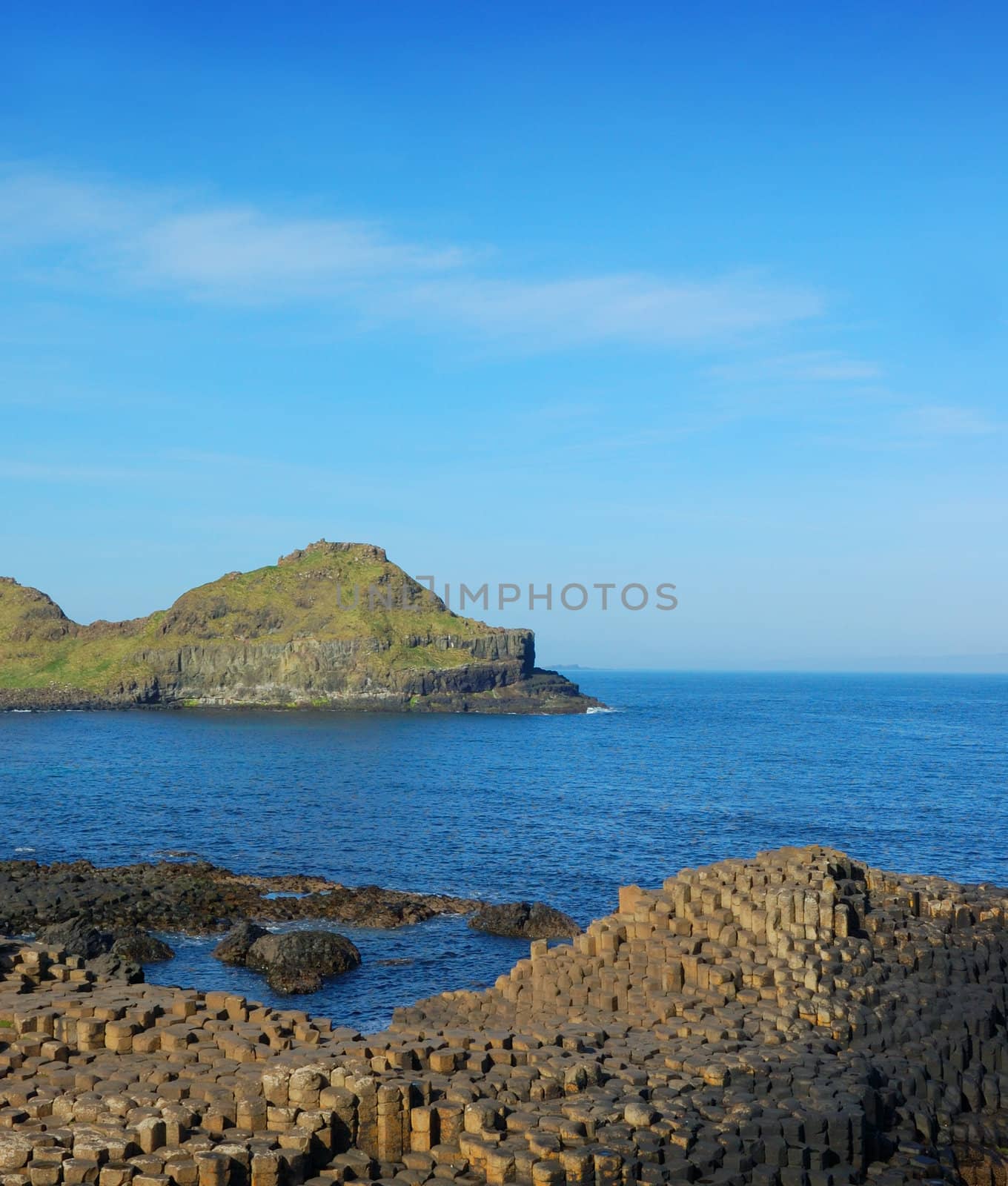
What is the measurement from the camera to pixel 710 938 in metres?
29.7

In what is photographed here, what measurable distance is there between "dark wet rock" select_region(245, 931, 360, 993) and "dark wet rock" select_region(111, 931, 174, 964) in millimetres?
3621

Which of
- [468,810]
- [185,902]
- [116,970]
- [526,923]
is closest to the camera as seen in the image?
[116,970]

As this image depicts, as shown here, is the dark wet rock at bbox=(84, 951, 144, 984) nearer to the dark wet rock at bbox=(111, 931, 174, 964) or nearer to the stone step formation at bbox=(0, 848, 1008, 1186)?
the stone step formation at bbox=(0, 848, 1008, 1186)

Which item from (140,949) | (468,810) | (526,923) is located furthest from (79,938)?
(468,810)

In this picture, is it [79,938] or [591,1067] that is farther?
[79,938]

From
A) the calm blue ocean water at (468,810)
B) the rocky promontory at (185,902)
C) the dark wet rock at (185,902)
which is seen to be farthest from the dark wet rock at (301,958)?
the dark wet rock at (185,902)

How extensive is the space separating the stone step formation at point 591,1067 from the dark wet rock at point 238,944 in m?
15.5

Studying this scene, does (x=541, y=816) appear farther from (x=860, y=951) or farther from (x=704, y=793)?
(x=860, y=951)

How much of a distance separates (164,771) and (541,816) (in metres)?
44.4

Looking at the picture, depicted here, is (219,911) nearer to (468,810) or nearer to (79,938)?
(79,938)

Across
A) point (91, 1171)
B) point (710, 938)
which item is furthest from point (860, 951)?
point (91, 1171)

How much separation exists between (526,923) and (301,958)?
10.00 meters

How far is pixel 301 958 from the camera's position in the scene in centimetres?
4084

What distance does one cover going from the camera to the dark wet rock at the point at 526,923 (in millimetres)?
46062
